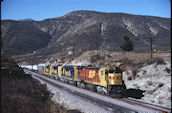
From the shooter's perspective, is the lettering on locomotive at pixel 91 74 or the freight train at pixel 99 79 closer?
the freight train at pixel 99 79

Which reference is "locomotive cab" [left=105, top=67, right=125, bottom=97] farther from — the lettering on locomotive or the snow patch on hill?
the lettering on locomotive

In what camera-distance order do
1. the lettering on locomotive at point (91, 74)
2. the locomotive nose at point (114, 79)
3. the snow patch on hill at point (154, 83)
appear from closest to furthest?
the locomotive nose at point (114, 79), the snow patch on hill at point (154, 83), the lettering on locomotive at point (91, 74)

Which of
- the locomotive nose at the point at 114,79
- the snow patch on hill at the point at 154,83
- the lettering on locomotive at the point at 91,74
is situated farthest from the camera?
the lettering on locomotive at the point at 91,74

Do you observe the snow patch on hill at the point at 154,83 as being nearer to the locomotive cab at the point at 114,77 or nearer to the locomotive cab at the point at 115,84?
the locomotive cab at the point at 115,84

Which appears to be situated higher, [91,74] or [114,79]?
[91,74]

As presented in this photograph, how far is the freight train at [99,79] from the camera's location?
838 inches

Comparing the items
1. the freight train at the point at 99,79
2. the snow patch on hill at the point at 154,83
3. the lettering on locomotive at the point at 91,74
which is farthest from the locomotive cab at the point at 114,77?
the lettering on locomotive at the point at 91,74

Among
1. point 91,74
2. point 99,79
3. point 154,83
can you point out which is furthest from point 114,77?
point 154,83

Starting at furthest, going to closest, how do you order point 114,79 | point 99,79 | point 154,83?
point 154,83, point 99,79, point 114,79

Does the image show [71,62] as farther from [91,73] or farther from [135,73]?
[91,73]

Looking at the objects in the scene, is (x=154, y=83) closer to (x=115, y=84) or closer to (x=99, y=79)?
(x=99, y=79)

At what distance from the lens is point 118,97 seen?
2120 cm

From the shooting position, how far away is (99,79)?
23.8 meters

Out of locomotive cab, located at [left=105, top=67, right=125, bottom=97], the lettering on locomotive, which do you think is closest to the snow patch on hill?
locomotive cab, located at [left=105, top=67, right=125, bottom=97]
